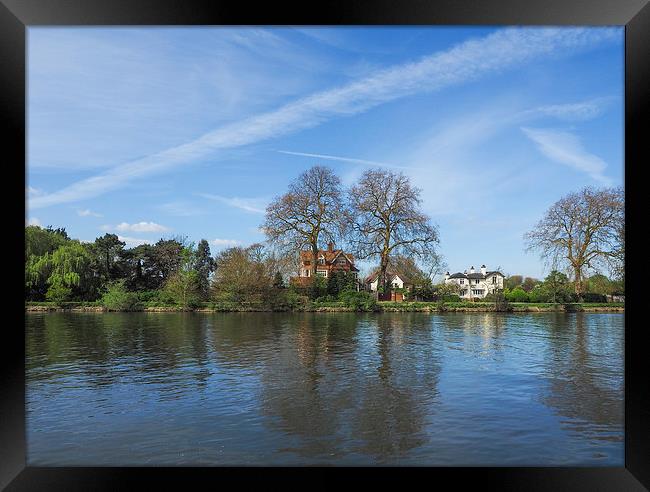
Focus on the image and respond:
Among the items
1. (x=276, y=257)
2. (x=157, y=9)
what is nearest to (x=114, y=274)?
(x=276, y=257)

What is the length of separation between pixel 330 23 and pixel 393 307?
14.8m

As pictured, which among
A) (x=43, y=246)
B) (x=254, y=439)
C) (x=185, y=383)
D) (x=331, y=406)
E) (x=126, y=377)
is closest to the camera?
(x=254, y=439)

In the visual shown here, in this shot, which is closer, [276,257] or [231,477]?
[231,477]

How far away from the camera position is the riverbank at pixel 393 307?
16.9 m

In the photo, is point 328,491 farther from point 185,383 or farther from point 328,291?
point 328,291

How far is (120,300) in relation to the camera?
57.7 feet

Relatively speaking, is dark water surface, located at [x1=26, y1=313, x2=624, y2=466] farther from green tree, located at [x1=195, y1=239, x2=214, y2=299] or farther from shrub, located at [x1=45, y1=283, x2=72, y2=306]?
shrub, located at [x1=45, y1=283, x2=72, y2=306]

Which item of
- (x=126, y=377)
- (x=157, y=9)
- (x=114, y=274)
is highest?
(x=157, y=9)

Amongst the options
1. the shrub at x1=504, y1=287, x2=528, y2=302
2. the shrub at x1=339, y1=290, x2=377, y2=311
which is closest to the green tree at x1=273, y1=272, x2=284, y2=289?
the shrub at x1=339, y1=290, x2=377, y2=311

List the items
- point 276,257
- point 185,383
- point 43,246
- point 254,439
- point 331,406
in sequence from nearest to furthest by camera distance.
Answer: point 254,439, point 331,406, point 185,383, point 276,257, point 43,246

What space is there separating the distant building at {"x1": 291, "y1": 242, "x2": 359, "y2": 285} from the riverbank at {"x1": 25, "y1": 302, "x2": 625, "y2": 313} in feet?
3.48

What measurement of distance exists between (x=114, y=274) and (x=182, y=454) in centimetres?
1764

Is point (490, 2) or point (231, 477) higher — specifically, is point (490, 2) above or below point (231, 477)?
above

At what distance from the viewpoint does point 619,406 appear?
4945 millimetres
